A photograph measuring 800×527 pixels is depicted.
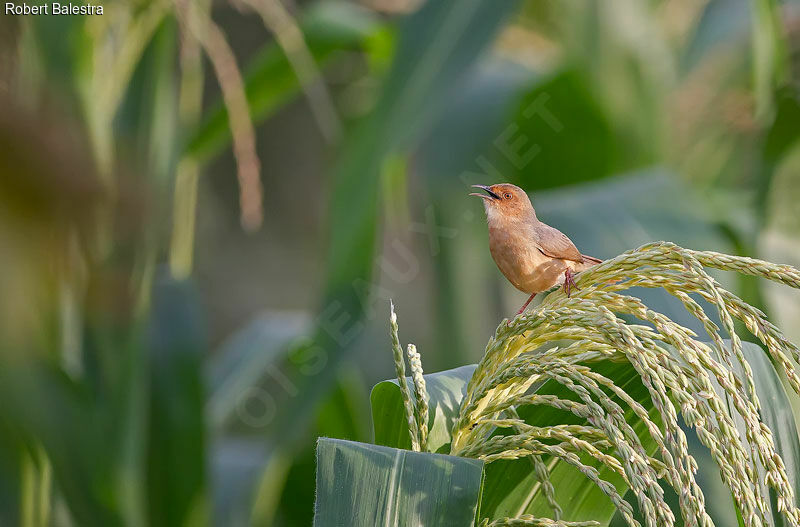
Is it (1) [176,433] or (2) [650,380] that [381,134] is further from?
(2) [650,380]

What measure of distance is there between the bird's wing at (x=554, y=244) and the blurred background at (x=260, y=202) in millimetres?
232

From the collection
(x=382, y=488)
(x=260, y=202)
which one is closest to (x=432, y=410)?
(x=382, y=488)

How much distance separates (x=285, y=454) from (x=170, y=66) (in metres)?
0.76

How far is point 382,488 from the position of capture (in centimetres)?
61

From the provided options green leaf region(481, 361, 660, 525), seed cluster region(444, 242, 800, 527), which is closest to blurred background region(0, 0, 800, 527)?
green leaf region(481, 361, 660, 525)

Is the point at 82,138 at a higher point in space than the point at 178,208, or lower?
higher

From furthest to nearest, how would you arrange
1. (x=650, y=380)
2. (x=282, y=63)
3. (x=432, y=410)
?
(x=282, y=63)
(x=432, y=410)
(x=650, y=380)

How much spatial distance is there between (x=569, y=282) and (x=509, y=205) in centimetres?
7

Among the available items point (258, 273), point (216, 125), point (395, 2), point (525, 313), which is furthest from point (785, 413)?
point (258, 273)

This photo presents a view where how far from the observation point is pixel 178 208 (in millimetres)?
1854

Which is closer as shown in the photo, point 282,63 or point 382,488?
point 382,488

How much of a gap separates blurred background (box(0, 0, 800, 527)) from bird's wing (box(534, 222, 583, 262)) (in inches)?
9.1

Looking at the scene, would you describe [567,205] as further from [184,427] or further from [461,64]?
[184,427]

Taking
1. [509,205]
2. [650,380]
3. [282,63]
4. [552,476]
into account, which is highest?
[282,63]
